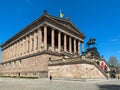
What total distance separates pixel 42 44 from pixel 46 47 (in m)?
3.08

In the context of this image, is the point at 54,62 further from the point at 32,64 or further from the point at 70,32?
the point at 70,32

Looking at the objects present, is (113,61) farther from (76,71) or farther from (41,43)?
(76,71)

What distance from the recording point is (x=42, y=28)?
165 feet

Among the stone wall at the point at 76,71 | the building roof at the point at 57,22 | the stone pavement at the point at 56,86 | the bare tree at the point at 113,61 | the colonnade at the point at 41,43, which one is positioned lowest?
the stone pavement at the point at 56,86

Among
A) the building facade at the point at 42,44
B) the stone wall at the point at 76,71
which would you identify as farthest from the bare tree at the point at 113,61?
the stone wall at the point at 76,71

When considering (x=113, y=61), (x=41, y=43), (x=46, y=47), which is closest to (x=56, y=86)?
(x=46, y=47)

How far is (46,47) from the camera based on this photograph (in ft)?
153

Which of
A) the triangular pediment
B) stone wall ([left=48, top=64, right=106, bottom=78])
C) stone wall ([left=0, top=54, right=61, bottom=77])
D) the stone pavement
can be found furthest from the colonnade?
the stone pavement

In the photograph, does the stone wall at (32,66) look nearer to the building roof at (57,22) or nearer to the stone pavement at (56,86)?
the building roof at (57,22)

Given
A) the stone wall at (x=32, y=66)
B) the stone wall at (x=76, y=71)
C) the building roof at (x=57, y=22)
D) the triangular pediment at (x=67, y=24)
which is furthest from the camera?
the triangular pediment at (x=67, y=24)

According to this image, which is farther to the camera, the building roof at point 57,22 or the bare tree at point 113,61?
the bare tree at point 113,61

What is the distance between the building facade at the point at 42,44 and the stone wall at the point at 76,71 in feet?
14.3

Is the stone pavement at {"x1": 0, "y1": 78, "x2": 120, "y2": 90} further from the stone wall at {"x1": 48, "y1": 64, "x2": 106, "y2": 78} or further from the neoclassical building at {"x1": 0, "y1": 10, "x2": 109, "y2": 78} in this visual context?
the neoclassical building at {"x1": 0, "y1": 10, "x2": 109, "y2": 78}

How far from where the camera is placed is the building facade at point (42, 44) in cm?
4691
